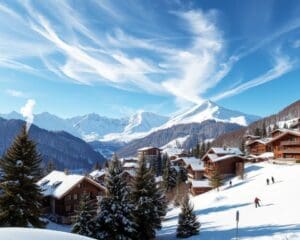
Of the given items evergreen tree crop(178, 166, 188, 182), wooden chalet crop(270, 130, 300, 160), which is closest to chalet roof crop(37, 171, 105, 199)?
wooden chalet crop(270, 130, 300, 160)

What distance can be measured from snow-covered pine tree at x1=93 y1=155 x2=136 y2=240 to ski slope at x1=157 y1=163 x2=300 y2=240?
6.41 meters

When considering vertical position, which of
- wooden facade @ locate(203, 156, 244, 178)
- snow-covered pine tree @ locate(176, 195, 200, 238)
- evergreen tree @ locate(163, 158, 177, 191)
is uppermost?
wooden facade @ locate(203, 156, 244, 178)

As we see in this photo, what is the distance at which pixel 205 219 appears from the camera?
44.6 m

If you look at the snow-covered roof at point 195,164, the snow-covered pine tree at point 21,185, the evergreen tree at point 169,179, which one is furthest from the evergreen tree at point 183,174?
the snow-covered pine tree at point 21,185

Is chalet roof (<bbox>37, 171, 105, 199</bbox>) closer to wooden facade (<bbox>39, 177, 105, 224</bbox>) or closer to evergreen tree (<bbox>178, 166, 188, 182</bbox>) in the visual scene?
wooden facade (<bbox>39, 177, 105, 224</bbox>)

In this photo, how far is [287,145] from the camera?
80312 millimetres

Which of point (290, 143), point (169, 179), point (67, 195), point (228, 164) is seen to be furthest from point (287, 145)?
point (67, 195)

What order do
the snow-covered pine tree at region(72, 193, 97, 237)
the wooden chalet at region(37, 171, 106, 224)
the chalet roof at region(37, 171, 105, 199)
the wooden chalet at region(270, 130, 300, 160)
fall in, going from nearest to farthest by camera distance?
the snow-covered pine tree at region(72, 193, 97, 237) → the wooden chalet at region(37, 171, 106, 224) → the chalet roof at region(37, 171, 105, 199) → the wooden chalet at region(270, 130, 300, 160)

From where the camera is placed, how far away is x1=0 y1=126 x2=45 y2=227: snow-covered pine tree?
27.2 metres

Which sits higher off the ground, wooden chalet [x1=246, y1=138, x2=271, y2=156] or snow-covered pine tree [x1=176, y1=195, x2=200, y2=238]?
wooden chalet [x1=246, y1=138, x2=271, y2=156]

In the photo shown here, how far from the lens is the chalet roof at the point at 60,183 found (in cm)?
5628

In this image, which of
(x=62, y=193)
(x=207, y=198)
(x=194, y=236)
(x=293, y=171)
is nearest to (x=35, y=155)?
(x=194, y=236)

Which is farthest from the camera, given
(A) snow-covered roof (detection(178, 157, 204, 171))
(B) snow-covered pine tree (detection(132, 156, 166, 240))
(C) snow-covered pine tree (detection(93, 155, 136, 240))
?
(A) snow-covered roof (detection(178, 157, 204, 171))

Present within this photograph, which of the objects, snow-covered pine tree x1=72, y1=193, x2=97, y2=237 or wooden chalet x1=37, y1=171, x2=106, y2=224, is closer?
snow-covered pine tree x1=72, y1=193, x2=97, y2=237
